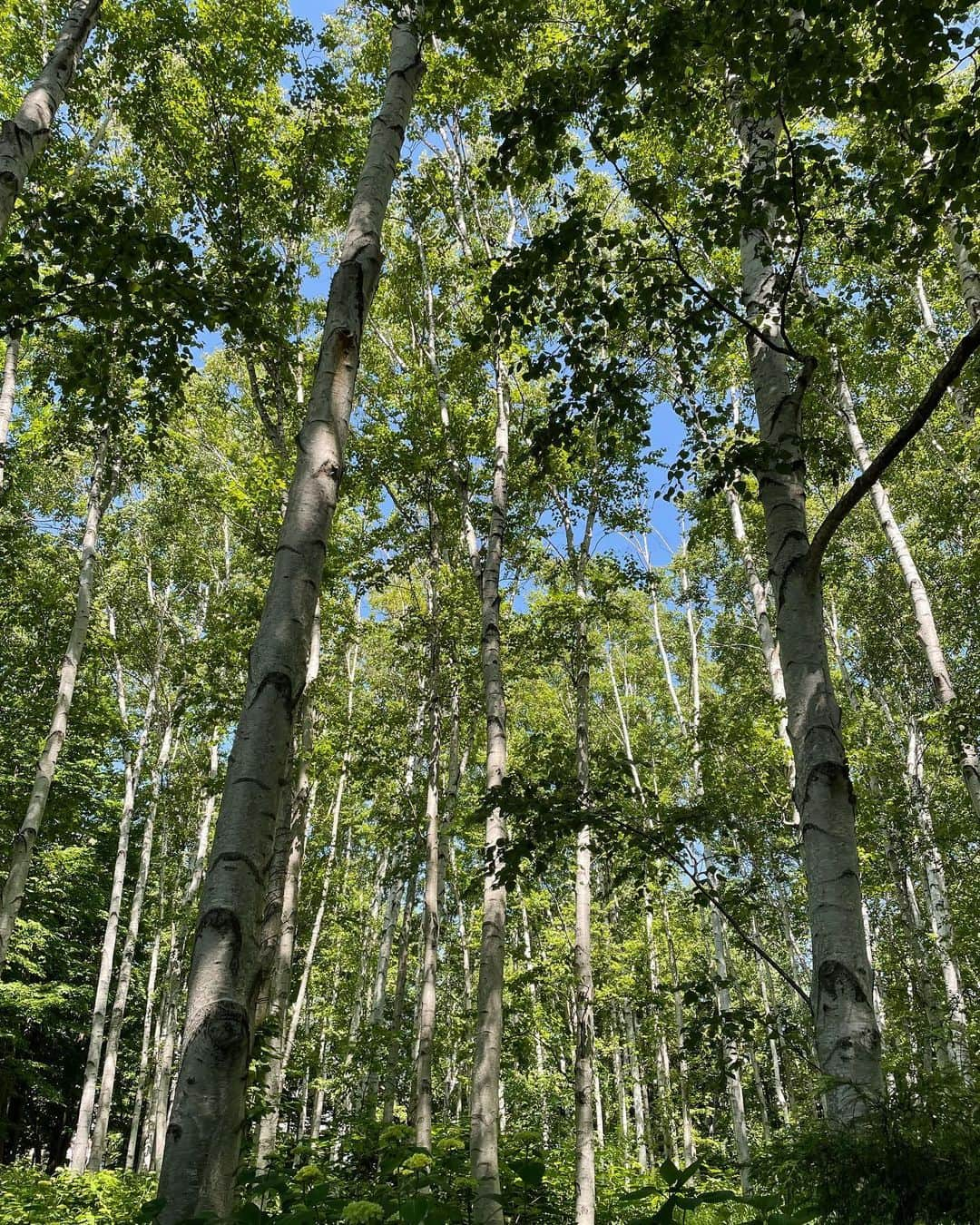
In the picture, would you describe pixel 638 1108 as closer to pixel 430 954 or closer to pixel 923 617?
pixel 430 954

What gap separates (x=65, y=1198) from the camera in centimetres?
922

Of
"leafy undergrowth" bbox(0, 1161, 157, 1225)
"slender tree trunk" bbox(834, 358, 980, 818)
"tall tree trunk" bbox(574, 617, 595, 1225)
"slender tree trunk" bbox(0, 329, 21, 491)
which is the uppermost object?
"slender tree trunk" bbox(0, 329, 21, 491)

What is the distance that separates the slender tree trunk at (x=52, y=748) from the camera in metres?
7.67

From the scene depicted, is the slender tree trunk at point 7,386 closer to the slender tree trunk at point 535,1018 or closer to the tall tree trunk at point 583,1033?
the tall tree trunk at point 583,1033

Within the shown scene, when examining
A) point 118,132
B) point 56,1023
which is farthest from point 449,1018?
point 118,132

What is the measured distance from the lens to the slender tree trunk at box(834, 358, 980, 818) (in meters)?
7.61

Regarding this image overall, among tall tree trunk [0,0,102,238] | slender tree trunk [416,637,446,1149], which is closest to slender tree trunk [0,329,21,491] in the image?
tall tree trunk [0,0,102,238]

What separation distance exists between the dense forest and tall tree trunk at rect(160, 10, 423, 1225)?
0.01 meters

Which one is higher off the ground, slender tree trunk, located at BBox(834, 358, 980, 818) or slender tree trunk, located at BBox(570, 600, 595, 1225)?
slender tree trunk, located at BBox(834, 358, 980, 818)

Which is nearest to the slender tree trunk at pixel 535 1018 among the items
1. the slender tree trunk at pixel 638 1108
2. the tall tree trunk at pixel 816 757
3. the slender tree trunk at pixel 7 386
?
the slender tree trunk at pixel 638 1108

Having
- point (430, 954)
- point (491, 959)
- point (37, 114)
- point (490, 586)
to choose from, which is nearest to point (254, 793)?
point (37, 114)

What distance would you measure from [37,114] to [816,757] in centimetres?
562

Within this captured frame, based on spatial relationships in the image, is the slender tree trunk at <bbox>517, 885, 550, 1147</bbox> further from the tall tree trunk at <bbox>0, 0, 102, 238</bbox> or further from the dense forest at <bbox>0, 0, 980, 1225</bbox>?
the tall tree trunk at <bbox>0, 0, 102, 238</bbox>

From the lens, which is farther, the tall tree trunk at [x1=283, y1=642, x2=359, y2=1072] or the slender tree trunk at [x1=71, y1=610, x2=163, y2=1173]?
the tall tree trunk at [x1=283, y1=642, x2=359, y2=1072]
